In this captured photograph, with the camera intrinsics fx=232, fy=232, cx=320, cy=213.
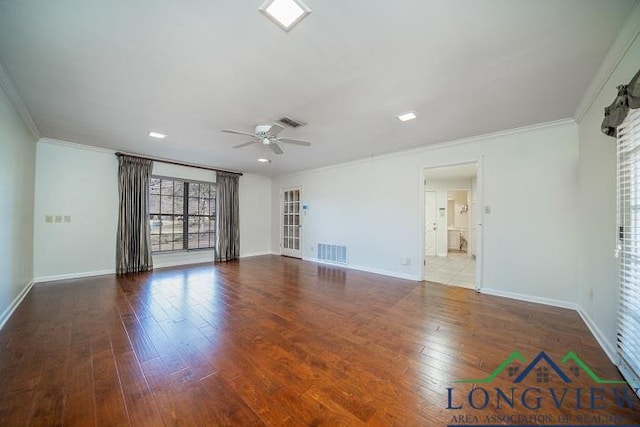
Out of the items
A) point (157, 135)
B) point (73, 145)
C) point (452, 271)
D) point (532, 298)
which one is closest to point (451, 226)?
point (452, 271)

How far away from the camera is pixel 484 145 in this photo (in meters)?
3.74

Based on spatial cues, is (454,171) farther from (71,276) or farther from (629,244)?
(71,276)

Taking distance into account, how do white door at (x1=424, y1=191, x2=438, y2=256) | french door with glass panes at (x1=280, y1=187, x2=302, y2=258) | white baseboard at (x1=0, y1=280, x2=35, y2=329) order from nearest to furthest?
white baseboard at (x1=0, y1=280, x2=35, y2=329) → french door with glass panes at (x1=280, y1=187, x2=302, y2=258) → white door at (x1=424, y1=191, x2=438, y2=256)

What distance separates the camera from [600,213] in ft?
7.66

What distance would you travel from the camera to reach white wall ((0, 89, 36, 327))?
100 inches

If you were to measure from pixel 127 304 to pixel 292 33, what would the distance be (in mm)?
3814

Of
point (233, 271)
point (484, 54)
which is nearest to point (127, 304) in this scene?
point (233, 271)

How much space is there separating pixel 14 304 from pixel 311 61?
15.3 feet

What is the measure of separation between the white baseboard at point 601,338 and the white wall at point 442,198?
4.61 m

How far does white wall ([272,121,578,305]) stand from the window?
4215 mm

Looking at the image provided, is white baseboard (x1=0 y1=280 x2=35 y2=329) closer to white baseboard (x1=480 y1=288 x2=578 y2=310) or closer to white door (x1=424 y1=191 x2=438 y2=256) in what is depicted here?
white baseboard (x1=480 y1=288 x2=578 y2=310)

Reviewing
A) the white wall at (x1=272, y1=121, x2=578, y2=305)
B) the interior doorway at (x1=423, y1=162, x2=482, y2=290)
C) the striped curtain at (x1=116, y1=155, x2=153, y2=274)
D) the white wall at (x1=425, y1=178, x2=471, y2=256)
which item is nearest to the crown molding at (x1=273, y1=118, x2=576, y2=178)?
the white wall at (x1=272, y1=121, x2=578, y2=305)

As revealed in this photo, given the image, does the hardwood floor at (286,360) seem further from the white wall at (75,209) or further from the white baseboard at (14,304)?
the white wall at (75,209)

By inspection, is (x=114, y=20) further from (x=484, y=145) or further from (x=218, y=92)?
(x=484, y=145)
